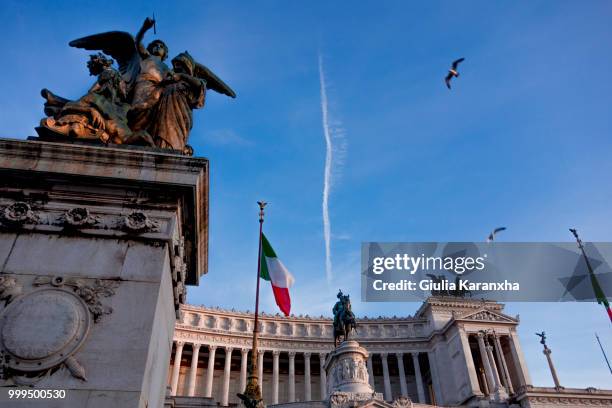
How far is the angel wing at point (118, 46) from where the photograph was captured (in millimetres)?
8172

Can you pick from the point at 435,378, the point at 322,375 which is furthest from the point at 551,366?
the point at 322,375

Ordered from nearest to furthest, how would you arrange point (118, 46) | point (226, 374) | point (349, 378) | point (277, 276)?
point (118, 46) < point (277, 276) < point (349, 378) < point (226, 374)

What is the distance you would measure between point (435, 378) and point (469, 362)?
756 cm

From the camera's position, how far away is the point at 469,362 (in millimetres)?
54656

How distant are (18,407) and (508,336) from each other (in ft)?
216

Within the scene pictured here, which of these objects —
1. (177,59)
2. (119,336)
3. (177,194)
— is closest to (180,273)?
(177,194)

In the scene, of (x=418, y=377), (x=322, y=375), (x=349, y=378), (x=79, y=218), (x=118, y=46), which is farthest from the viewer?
(x=322, y=375)

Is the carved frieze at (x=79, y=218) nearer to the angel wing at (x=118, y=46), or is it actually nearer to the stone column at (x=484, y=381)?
the angel wing at (x=118, y=46)

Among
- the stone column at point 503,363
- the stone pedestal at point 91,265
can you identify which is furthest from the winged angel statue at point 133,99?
the stone column at point 503,363

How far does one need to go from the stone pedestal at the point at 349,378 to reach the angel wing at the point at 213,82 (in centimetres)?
2090

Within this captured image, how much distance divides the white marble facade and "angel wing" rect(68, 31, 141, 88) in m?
54.0

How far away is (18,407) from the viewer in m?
3.94

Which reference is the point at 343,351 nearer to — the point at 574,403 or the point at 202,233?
the point at 202,233

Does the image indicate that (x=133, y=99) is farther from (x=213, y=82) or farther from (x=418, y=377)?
(x=418, y=377)
